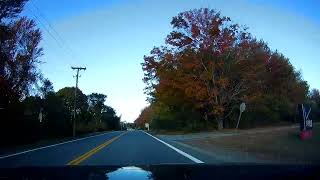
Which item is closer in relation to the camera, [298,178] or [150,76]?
[298,178]

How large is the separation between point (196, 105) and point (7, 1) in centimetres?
2708

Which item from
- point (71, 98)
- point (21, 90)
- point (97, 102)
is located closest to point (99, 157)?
point (21, 90)

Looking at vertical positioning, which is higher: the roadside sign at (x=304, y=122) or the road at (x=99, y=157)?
the roadside sign at (x=304, y=122)

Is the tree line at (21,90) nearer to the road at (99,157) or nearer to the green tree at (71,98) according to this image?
the road at (99,157)

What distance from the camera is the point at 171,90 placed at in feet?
188

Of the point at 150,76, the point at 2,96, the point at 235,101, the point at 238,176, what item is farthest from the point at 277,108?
the point at 238,176

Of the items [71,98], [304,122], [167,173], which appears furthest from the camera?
[71,98]

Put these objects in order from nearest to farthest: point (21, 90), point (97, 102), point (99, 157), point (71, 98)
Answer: point (99, 157) < point (21, 90) < point (71, 98) < point (97, 102)

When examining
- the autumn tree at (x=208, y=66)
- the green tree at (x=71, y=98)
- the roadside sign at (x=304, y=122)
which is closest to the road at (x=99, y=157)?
the roadside sign at (x=304, y=122)

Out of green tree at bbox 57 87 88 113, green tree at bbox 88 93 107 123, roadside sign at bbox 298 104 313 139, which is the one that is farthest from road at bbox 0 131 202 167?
green tree at bbox 88 93 107 123

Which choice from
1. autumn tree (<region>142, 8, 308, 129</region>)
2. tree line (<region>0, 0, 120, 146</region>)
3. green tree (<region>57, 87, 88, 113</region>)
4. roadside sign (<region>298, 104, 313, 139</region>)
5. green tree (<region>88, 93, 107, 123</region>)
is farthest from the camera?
green tree (<region>88, 93, 107, 123</region>)

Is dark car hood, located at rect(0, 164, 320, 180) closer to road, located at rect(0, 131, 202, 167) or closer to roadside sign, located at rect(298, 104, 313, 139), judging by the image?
road, located at rect(0, 131, 202, 167)

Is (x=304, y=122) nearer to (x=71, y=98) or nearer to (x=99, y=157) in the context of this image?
(x=99, y=157)

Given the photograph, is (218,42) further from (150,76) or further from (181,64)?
(150,76)
